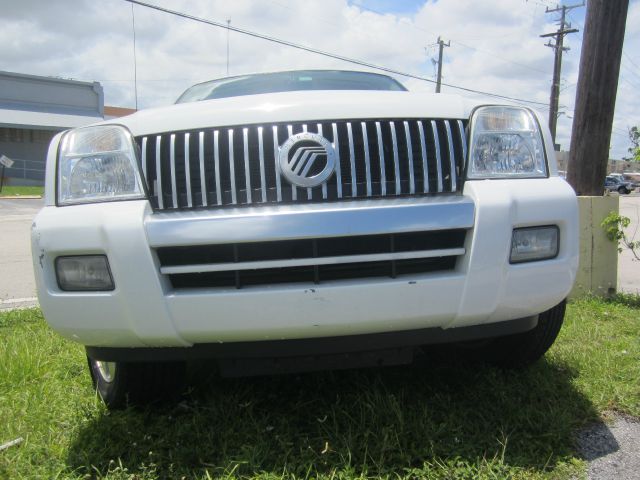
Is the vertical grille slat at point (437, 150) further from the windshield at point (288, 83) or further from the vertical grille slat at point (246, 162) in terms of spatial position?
the windshield at point (288, 83)

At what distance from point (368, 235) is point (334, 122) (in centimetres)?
44

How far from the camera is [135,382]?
2395mm

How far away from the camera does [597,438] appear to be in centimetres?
222

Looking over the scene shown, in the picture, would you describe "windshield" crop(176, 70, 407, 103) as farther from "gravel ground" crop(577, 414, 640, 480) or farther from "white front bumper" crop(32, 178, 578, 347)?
"gravel ground" crop(577, 414, 640, 480)

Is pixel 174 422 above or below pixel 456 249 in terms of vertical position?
below

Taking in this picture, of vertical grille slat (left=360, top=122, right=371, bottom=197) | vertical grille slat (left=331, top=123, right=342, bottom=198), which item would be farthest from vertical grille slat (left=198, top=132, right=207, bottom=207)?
vertical grille slat (left=360, top=122, right=371, bottom=197)

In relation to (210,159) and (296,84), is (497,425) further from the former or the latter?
A: (296,84)

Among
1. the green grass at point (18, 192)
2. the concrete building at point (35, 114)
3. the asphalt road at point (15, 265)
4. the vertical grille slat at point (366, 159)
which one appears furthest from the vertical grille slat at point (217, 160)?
the concrete building at point (35, 114)

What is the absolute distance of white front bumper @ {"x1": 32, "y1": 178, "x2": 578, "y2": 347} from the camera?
1.84 meters

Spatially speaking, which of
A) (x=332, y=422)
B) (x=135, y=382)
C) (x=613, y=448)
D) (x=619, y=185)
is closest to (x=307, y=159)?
(x=332, y=422)

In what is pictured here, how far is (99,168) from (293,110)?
2.37 ft

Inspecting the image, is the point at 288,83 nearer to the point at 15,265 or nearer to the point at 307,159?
the point at 307,159

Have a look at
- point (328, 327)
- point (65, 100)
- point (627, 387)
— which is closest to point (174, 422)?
point (328, 327)

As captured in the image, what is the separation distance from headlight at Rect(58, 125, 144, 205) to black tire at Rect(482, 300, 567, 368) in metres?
1.74
